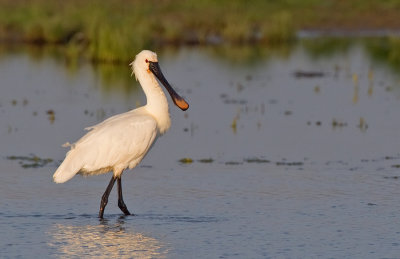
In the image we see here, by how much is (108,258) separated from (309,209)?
2.54 m

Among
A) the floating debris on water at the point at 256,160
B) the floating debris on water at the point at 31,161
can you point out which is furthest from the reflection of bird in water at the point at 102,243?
the floating debris on water at the point at 256,160

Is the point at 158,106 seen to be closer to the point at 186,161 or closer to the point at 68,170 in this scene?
the point at 68,170

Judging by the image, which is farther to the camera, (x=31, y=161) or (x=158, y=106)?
(x=31, y=161)

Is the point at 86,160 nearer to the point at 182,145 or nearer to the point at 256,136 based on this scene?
the point at 182,145

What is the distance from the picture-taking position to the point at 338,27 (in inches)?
1406

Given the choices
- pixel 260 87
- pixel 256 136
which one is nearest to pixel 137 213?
pixel 256 136

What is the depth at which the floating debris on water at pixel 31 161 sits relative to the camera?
12173mm

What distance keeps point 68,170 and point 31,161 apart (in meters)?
2.84

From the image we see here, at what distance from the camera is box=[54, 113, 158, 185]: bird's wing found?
32.1ft

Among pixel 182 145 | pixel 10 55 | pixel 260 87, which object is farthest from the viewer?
pixel 10 55

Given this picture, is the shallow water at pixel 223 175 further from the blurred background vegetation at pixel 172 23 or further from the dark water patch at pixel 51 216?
the blurred background vegetation at pixel 172 23

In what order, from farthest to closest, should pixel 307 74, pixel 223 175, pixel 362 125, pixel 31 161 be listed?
pixel 307 74
pixel 362 125
pixel 31 161
pixel 223 175

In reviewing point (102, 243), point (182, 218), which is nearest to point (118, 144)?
point (182, 218)

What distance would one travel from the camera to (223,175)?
11.8 m
